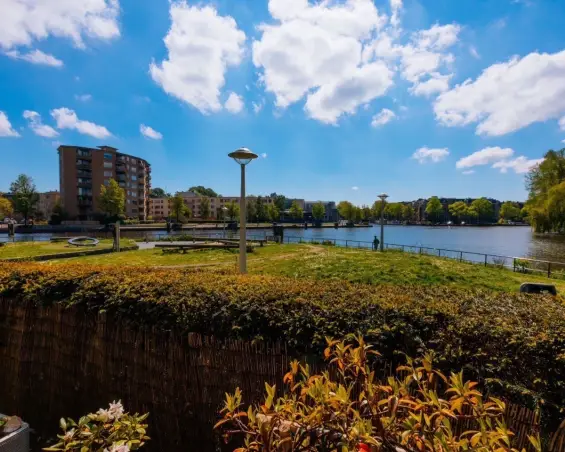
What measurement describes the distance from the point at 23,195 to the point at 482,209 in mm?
167504

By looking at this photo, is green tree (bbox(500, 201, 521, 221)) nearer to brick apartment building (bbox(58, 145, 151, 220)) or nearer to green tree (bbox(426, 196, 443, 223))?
green tree (bbox(426, 196, 443, 223))

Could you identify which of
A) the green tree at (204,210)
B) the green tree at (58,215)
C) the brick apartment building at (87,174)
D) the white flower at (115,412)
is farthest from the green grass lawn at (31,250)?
the green tree at (204,210)

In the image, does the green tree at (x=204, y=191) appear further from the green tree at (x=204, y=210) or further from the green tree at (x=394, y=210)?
the green tree at (x=394, y=210)

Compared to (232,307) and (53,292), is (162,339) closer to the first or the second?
(232,307)

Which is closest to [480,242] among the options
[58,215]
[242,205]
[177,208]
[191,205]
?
[242,205]

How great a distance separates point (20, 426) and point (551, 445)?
367 centimetres

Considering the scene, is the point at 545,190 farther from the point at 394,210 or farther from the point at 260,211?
the point at 394,210

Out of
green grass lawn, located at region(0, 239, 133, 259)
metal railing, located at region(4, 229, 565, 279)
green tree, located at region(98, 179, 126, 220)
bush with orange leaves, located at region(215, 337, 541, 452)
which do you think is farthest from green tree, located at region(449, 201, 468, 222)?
bush with orange leaves, located at region(215, 337, 541, 452)

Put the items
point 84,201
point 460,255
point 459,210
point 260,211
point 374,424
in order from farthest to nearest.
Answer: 1. point 459,210
2. point 260,211
3. point 84,201
4. point 460,255
5. point 374,424

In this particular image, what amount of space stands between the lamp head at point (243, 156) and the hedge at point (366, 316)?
14.2 ft

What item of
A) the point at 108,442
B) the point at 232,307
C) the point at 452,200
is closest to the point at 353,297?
the point at 232,307

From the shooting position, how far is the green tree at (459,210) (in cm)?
14338

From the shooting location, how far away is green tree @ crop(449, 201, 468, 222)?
143m

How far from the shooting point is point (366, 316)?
9.62ft
